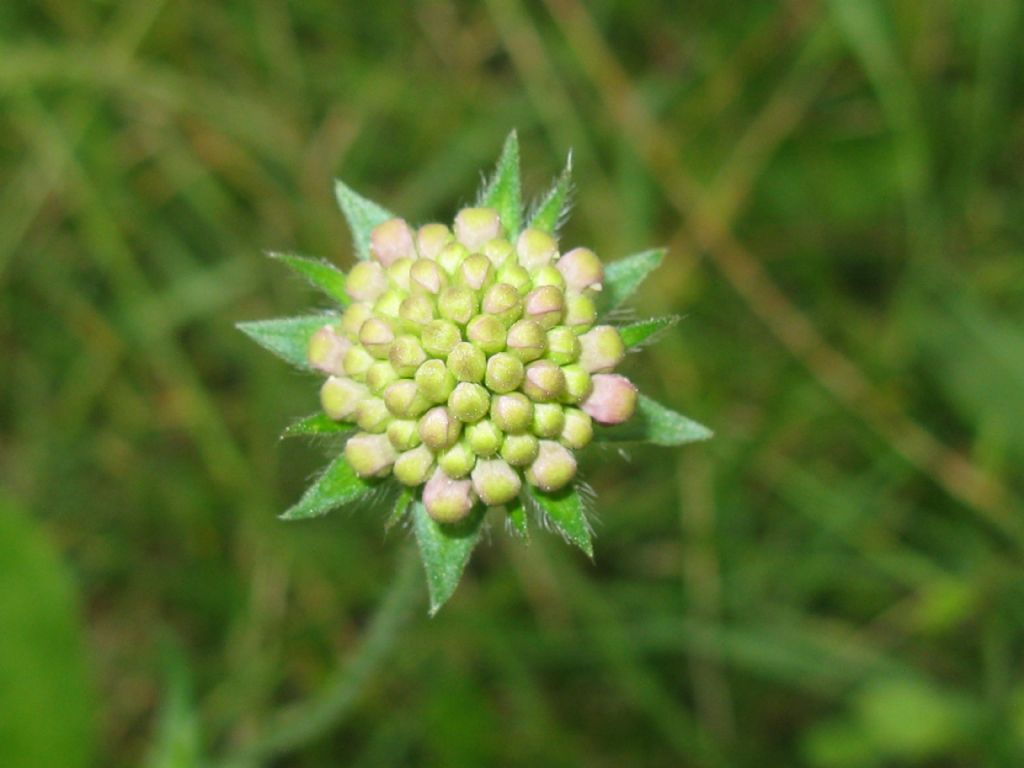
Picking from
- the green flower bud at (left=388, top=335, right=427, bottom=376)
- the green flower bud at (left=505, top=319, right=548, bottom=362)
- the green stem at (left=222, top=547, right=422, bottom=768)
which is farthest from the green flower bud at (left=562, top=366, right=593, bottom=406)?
the green stem at (left=222, top=547, right=422, bottom=768)

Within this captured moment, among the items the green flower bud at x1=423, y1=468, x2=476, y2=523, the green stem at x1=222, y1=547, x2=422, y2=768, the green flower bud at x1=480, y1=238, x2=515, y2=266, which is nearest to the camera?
the green flower bud at x1=423, y1=468, x2=476, y2=523

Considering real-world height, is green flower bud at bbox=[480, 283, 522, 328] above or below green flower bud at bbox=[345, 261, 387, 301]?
below

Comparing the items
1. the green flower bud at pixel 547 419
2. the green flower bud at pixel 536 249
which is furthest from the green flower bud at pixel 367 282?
the green flower bud at pixel 547 419

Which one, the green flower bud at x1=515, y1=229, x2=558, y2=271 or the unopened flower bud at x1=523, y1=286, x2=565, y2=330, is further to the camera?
the green flower bud at x1=515, y1=229, x2=558, y2=271

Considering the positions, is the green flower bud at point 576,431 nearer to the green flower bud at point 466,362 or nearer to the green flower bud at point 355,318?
the green flower bud at point 466,362

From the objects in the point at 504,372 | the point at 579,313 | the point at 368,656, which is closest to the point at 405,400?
Answer: the point at 504,372

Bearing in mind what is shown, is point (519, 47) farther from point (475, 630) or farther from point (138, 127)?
point (475, 630)

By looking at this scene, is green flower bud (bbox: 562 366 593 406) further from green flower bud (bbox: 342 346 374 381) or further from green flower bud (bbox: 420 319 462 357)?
green flower bud (bbox: 342 346 374 381)
